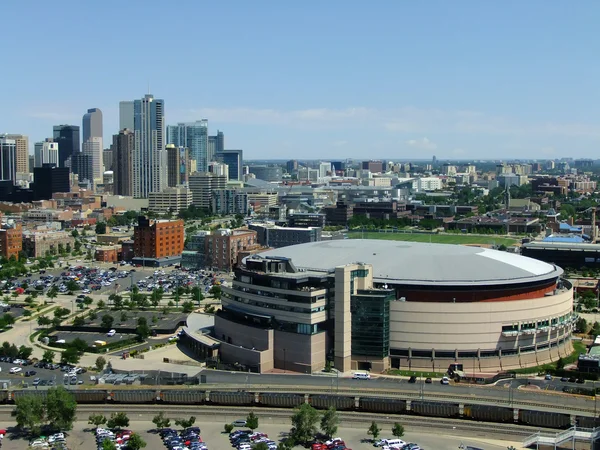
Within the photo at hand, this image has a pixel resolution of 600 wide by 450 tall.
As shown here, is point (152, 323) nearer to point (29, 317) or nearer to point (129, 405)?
point (29, 317)

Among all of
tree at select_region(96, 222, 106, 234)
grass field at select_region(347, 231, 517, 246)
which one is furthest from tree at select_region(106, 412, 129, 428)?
tree at select_region(96, 222, 106, 234)

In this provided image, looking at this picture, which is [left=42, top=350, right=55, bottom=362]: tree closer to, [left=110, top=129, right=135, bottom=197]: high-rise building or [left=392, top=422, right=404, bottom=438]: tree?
[left=392, top=422, right=404, bottom=438]: tree

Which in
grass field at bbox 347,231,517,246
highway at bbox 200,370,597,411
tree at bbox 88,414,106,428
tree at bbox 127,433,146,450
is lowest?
tree at bbox 88,414,106,428

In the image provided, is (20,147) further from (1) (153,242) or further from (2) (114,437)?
(2) (114,437)

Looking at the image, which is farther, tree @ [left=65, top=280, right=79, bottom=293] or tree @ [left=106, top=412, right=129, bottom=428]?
tree @ [left=65, top=280, right=79, bottom=293]

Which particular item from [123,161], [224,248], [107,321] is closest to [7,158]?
[123,161]

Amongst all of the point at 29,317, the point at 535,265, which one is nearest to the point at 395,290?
the point at 535,265
